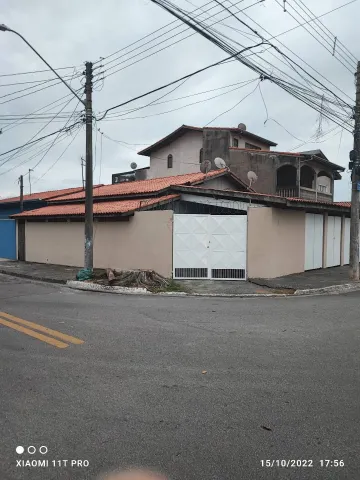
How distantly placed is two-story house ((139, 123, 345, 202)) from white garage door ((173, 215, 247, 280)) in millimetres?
14032

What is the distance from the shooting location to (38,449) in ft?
10.0

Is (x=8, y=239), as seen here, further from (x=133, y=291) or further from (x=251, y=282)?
(x=251, y=282)

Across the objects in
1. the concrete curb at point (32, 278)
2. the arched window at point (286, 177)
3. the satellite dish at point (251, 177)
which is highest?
the arched window at point (286, 177)

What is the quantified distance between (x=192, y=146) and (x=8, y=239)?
15519 millimetres

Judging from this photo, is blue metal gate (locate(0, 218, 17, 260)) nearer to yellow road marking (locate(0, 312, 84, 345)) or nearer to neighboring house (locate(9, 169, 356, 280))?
neighboring house (locate(9, 169, 356, 280))

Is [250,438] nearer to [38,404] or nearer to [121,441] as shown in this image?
[121,441]

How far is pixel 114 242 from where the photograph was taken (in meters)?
16.4

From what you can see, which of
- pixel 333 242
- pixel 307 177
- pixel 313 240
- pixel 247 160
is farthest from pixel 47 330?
pixel 307 177

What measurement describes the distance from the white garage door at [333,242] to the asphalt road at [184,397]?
34.9 feet

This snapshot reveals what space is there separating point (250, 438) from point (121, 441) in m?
1.07

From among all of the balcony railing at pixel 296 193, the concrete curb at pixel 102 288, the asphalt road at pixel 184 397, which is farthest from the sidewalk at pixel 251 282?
the balcony railing at pixel 296 193

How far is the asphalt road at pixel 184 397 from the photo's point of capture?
2.96 metres

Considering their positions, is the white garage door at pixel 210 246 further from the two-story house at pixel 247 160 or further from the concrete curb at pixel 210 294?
the two-story house at pixel 247 160

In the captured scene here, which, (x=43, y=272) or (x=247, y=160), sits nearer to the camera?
(x=43, y=272)
